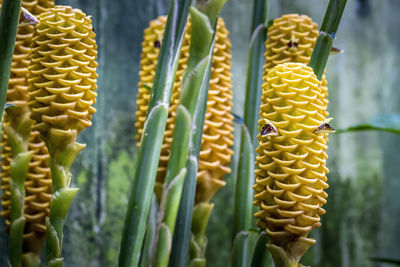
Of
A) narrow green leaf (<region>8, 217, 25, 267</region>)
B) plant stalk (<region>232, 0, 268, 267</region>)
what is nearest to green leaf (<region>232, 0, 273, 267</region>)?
plant stalk (<region>232, 0, 268, 267</region>)

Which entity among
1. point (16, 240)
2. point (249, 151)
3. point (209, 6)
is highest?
point (209, 6)

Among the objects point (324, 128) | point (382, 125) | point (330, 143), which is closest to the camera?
point (324, 128)

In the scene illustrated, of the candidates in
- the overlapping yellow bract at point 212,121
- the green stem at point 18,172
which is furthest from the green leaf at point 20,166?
the overlapping yellow bract at point 212,121

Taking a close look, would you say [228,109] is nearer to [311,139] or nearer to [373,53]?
[311,139]

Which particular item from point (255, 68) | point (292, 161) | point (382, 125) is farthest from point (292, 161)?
point (382, 125)

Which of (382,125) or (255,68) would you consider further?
(382,125)

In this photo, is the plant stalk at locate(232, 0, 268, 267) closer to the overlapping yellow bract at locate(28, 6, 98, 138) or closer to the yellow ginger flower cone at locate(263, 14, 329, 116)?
the yellow ginger flower cone at locate(263, 14, 329, 116)

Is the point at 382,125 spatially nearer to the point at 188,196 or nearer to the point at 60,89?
the point at 188,196
